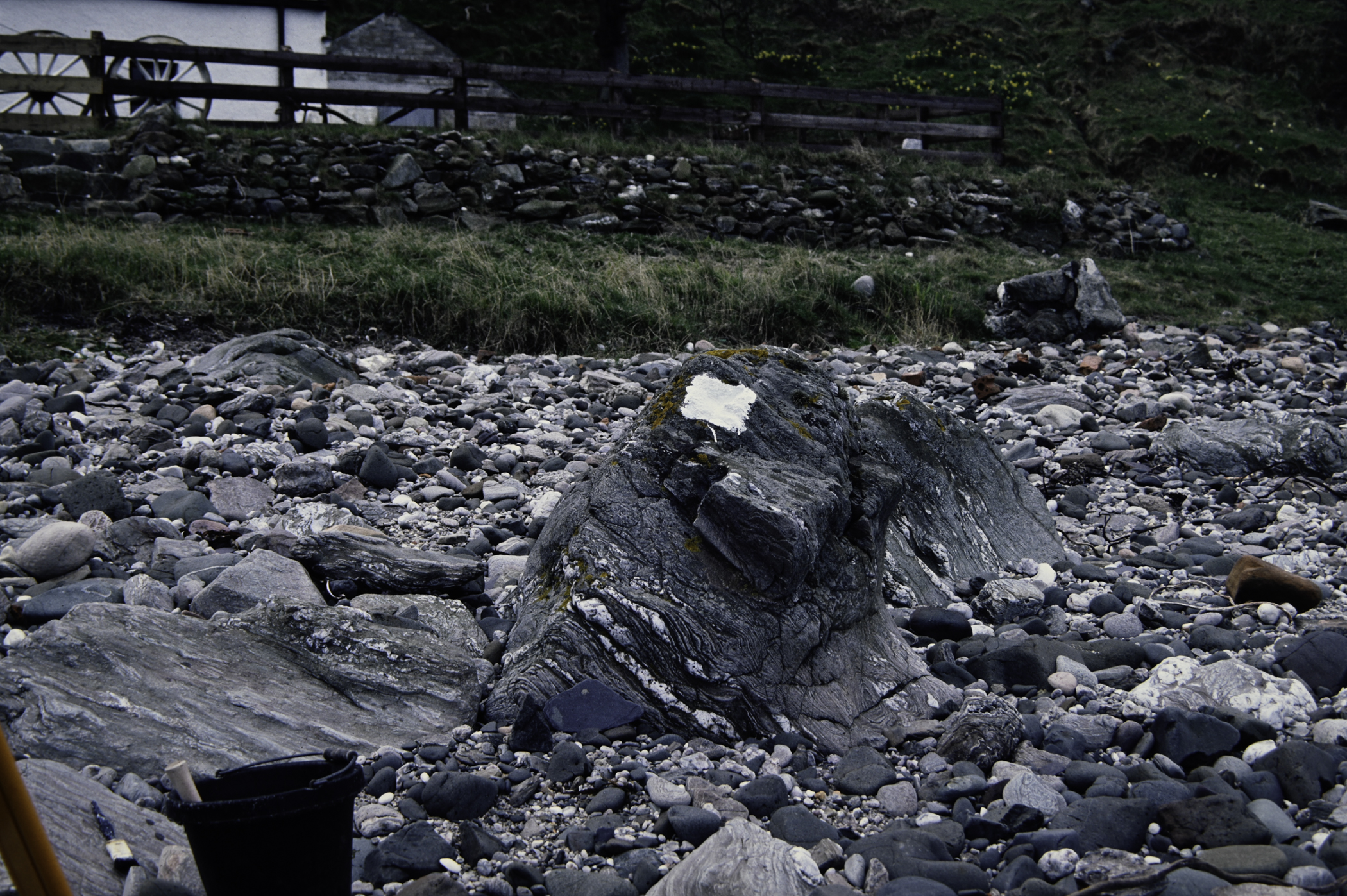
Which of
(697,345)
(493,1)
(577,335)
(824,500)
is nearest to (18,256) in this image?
(577,335)

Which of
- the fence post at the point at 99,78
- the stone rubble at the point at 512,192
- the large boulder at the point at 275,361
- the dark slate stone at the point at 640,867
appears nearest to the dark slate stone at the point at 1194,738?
the dark slate stone at the point at 640,867

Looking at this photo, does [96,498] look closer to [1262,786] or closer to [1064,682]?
[1064,682]

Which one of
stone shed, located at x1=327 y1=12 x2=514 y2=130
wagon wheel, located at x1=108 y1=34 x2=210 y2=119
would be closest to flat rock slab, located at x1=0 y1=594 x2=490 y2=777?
wagon wheel, located at x1=108 y1=34 x2=210 y2=119

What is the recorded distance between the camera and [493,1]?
2134 centimetres

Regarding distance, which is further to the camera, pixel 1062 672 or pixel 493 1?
pixel 493 1

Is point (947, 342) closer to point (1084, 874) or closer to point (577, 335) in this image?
point (577, 335)

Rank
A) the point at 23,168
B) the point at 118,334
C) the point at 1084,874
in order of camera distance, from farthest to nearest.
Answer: the point at 23,168, the point at 118,334, the point at 1084,874

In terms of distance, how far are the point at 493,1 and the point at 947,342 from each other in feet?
57.1

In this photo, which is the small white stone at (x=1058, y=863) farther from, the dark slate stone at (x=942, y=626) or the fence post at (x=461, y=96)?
the fence post at (x=461, y=96)

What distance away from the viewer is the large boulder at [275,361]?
6.13 meters

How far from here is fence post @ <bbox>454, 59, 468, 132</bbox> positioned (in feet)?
40.8

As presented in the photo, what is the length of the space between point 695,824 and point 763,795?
0.21 m

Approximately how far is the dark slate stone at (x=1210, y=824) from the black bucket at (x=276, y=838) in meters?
1.72

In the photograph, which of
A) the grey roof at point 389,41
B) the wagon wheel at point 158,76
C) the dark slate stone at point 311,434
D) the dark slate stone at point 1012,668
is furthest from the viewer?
the grey roof at point 389,41
